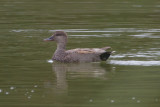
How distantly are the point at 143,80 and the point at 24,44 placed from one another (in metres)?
5.37

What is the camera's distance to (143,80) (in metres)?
11.5

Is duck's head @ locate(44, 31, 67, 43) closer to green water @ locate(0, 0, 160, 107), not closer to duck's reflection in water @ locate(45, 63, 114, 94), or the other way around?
green water @ locate(0, 0, 160, 107)

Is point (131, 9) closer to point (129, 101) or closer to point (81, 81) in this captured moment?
point (81, 81)

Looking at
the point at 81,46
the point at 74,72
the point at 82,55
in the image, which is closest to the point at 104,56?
the point at 82,55

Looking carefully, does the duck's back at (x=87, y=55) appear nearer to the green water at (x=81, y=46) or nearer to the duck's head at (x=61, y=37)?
the green water at (x=81, y=46)

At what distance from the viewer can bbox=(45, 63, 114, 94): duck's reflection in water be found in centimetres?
1144

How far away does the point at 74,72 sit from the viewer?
12.9m

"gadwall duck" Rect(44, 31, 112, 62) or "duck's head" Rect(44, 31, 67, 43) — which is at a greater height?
"duck's head" Rect(44, 31, 67, 43)

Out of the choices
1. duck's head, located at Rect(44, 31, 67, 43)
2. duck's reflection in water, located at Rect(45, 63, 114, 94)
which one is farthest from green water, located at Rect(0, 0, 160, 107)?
duck's head, located at Rect(44, 31, 67, 43)

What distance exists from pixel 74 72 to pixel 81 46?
3077 mm

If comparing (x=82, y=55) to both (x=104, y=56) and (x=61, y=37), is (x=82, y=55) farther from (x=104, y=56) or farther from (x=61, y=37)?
(x=61, y=37)

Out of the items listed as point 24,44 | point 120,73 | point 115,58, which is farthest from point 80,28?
point 120,73

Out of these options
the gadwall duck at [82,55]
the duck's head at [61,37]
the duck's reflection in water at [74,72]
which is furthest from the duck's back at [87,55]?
the duck's head at [61,37]

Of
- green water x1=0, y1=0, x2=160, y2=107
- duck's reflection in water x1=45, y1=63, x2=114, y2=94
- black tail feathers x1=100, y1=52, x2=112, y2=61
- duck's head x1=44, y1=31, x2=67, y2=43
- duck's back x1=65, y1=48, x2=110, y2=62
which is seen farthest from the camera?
duck's head x1=44, y1=31, x2=67, y2=43
